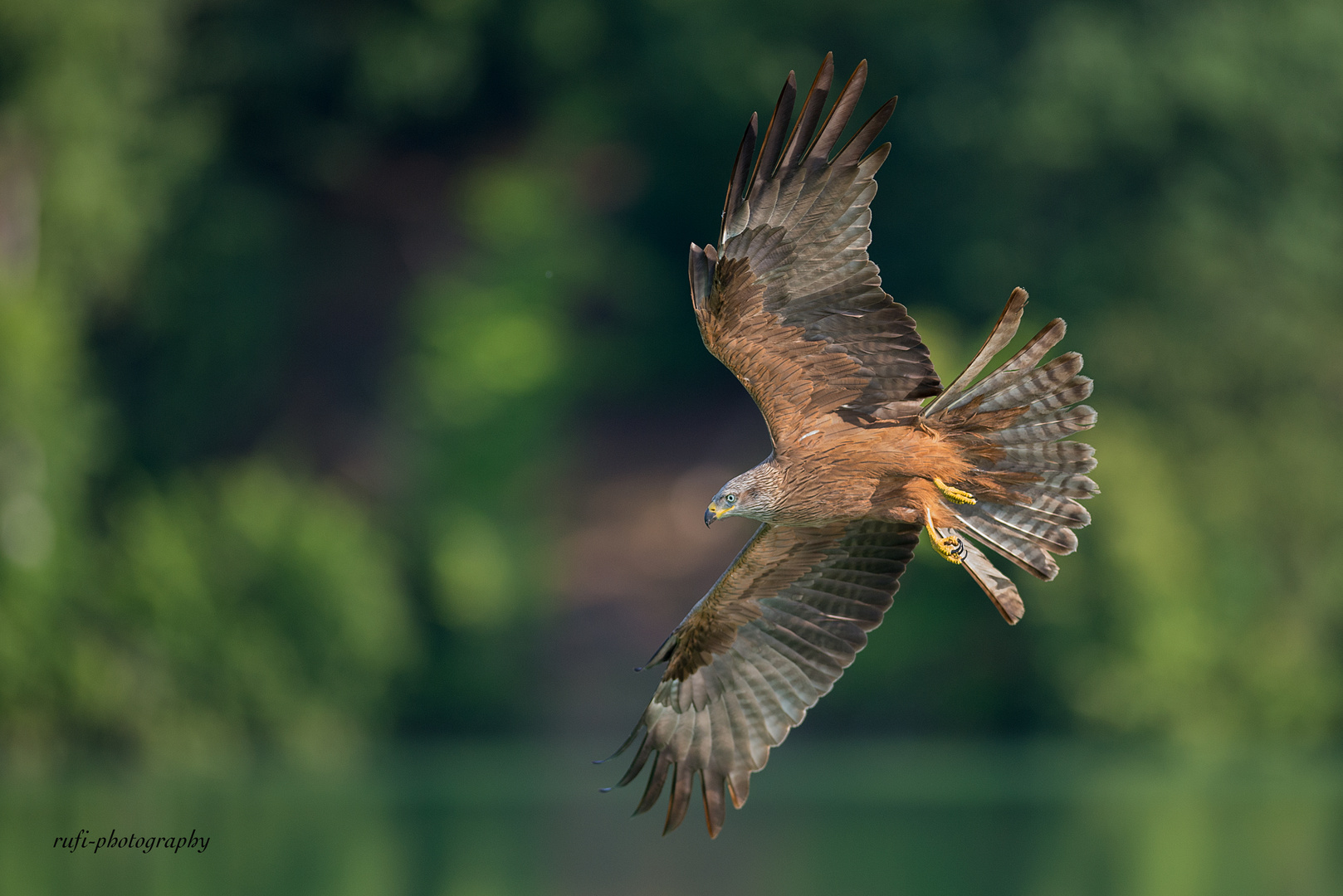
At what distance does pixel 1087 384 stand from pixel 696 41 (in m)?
21.8

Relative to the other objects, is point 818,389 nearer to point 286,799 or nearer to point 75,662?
point 286,799

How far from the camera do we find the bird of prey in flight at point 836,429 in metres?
8.56

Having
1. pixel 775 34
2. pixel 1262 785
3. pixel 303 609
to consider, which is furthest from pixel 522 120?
pixel 1262 785

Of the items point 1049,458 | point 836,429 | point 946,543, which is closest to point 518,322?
point 836,429

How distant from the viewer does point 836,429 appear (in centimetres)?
915

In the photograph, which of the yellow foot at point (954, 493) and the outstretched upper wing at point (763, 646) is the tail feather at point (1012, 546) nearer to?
the yellow foot at point (954, 493)

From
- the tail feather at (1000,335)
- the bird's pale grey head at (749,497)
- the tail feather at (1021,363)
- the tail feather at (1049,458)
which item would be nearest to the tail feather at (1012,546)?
the tail feather at (1049,458)

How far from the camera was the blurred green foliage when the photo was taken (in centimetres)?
2338

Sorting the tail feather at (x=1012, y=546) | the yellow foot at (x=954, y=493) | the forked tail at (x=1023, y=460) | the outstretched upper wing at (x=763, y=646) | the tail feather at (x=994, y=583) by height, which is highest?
the forked tail at (x=1023, y=460)

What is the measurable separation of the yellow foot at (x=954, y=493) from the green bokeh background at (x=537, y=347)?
11.4 metres

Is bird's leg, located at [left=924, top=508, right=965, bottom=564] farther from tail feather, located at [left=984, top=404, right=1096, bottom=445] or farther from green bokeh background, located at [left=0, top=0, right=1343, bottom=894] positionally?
green bokeh background, located at [left=0, top=0, right=1343, bottom=894]

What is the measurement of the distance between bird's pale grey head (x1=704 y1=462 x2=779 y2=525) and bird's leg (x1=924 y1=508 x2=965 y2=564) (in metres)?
0.76

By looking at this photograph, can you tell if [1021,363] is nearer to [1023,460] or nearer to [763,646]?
[1023,460]

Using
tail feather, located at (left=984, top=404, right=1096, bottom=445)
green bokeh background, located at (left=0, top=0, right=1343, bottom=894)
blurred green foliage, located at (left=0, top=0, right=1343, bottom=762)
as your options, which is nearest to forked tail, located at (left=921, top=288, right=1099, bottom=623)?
tail feather, located at (left=984, top=404, right=1096, bottom=445)
